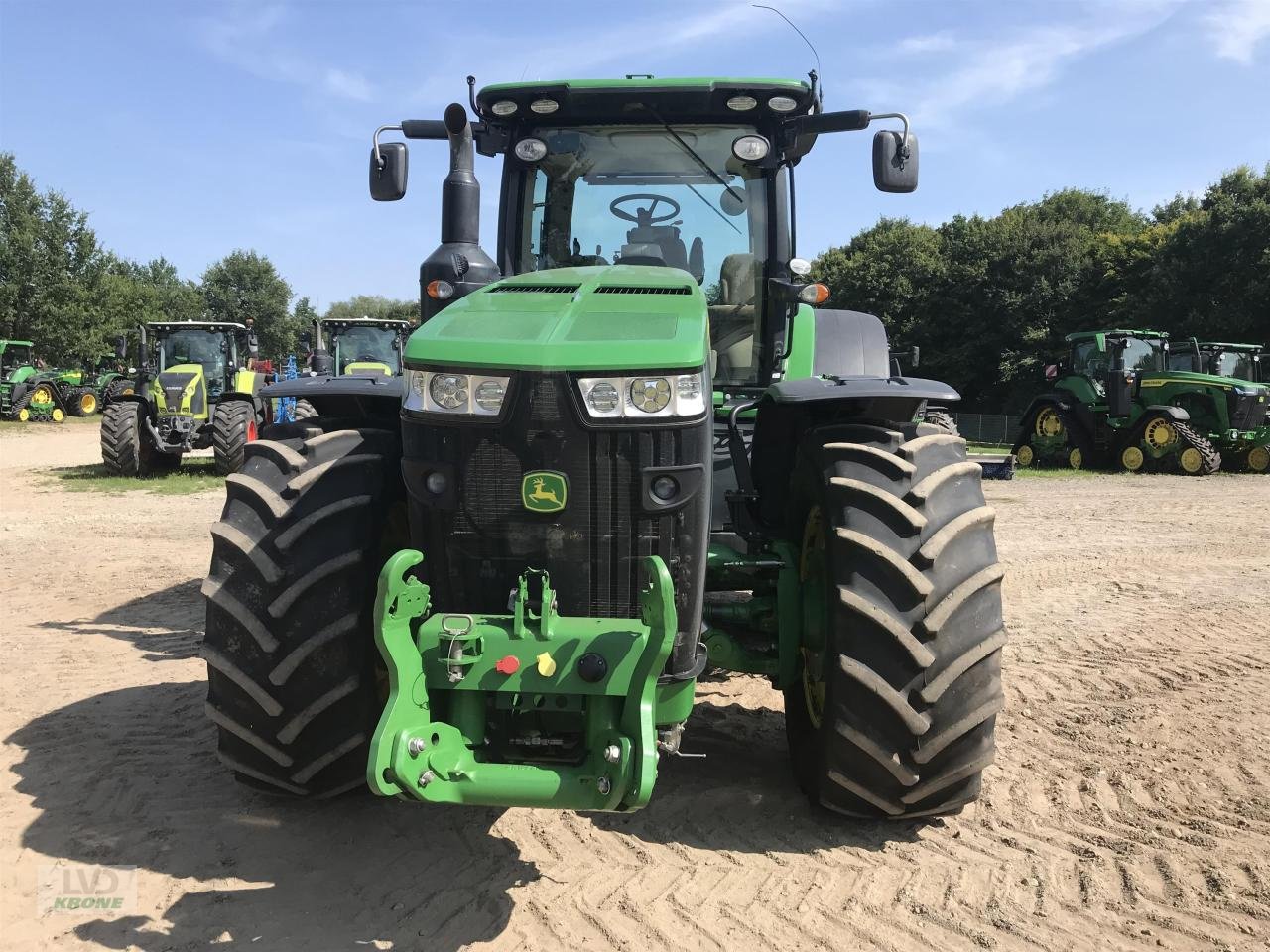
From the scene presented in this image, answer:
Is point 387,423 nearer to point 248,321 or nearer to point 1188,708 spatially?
point 1188,708

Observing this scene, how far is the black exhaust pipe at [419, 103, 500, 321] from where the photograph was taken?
4141 millimetres

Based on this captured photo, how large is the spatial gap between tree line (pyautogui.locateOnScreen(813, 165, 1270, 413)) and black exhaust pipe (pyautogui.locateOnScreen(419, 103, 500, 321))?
116 ft

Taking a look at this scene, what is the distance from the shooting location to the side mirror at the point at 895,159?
4574 millimetres

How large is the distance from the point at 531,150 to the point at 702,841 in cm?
316

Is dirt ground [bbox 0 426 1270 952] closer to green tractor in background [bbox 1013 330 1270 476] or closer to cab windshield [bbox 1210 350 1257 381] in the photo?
green tractor in background [bbox 1013 330 1270 476]

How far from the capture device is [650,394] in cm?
303

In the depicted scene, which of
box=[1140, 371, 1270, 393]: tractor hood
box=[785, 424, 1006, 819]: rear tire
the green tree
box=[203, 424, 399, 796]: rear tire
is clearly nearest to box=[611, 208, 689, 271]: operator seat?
box=[785, 424, 1006, 819]: rear tire

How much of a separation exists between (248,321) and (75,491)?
5431mm

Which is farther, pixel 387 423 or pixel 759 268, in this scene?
pixel 759 268

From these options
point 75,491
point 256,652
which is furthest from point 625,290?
point 75,491

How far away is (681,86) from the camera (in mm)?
4652

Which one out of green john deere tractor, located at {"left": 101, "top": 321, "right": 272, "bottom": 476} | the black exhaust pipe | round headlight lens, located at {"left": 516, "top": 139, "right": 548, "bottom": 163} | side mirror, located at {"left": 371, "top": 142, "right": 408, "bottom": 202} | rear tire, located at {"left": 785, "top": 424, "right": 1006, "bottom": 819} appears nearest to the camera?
rear tire, located at {"left": 785, "top": 424, "right": 1006, "bottom": 819}

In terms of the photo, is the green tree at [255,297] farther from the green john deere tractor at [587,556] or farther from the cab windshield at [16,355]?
the green john deere tractor at [587,556]

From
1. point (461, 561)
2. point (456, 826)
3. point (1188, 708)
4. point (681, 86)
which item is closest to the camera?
point (461, 561)
